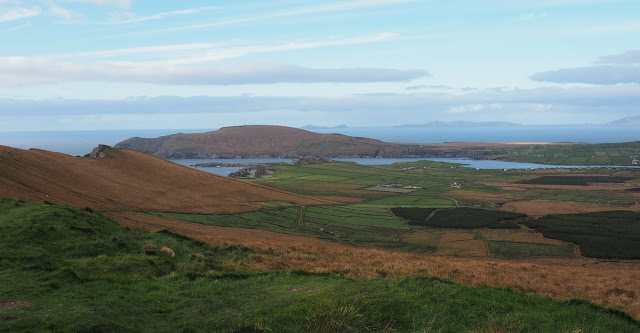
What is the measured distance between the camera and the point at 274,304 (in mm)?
11555

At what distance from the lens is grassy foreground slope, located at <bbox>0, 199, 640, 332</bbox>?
9992 mm

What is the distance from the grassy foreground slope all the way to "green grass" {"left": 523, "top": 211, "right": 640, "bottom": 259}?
32927mm

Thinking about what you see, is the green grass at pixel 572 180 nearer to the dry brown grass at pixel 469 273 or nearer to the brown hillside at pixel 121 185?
the brown hillside at pixel 121 185

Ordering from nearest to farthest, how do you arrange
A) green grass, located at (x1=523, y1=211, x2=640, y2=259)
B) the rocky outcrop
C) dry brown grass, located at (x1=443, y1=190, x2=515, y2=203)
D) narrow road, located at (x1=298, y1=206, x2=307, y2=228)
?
green grass, located at (x1=523, y1=211, x2=640, y2=259), narrow road, located at (x1=298, y1=206, x2=307, y2=228), the rocky outcrop, dry brown grass, located at (x1=443, y1=190, x2=515, y2=203)

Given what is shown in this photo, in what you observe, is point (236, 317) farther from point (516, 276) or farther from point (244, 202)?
point (244, 202)

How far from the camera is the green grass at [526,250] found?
39000 millimetres

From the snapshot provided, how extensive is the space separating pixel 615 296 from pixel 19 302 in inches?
765

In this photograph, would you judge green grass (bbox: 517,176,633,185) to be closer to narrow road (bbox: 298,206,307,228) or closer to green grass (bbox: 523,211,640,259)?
green grass (bbox: 523,211,640,259)

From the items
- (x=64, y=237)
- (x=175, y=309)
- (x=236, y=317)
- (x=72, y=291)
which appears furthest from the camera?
(x=64, y=237)

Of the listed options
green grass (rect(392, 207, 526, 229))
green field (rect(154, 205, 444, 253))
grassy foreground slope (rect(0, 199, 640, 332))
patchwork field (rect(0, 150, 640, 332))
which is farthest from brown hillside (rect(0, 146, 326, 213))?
grassy foreground slope (rect(0, 199, 640, 332))

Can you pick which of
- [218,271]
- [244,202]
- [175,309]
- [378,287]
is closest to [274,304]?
[175,309]

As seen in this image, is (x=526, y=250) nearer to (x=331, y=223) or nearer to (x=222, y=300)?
(x=331, y=223)

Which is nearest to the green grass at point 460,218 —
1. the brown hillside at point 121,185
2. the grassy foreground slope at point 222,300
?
the brown hillside at point 121,185

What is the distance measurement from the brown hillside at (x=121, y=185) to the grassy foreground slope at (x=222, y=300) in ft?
54.2
